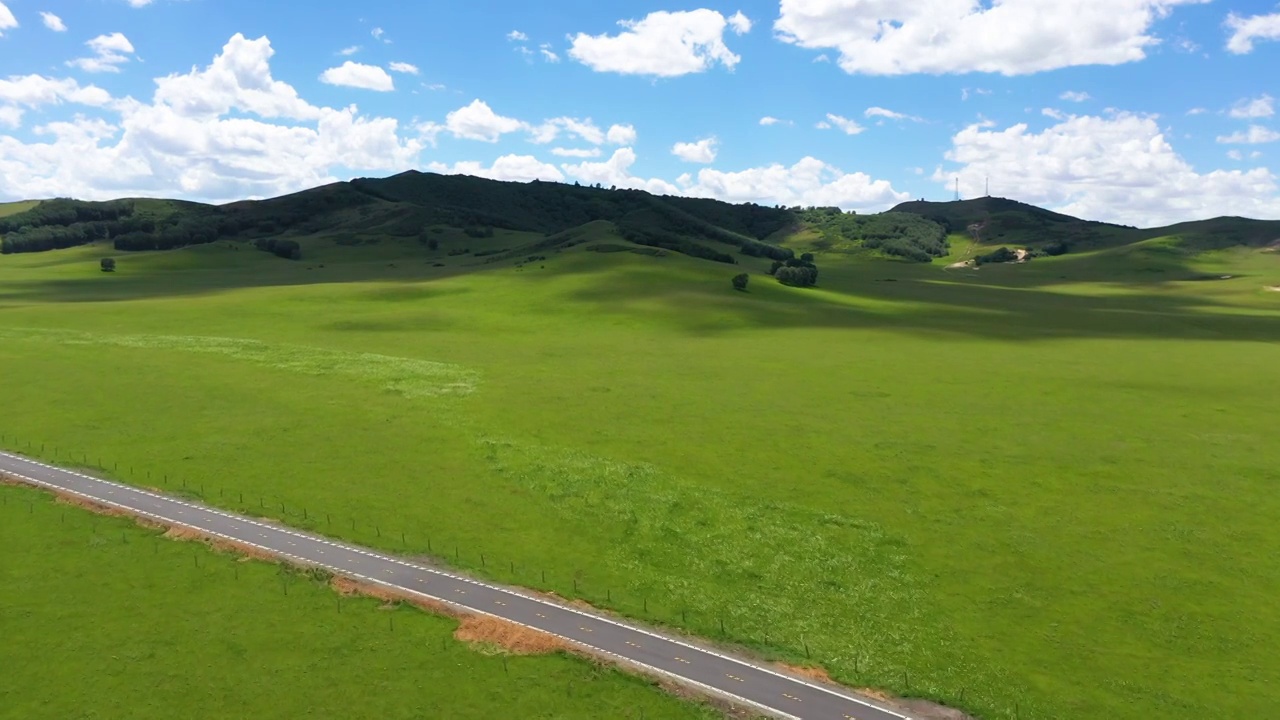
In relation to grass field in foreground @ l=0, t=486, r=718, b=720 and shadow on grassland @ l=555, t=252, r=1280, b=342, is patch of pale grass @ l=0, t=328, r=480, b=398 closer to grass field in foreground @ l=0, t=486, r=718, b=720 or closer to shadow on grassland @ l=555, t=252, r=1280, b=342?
grass field in foreground @ l=0, t=486, r=718, b=720

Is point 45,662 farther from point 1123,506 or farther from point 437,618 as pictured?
point 1123,506

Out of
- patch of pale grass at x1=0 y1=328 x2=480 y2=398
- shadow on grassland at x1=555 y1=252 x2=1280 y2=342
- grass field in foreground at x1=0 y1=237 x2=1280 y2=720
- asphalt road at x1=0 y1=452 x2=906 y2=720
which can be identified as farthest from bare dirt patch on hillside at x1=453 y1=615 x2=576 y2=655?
shadow on grassland at x1=555 y1=252 x2=1280 y2=342

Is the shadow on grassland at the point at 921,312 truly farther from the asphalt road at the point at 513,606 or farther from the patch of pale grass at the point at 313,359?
the asphalt road at the point at 513,606

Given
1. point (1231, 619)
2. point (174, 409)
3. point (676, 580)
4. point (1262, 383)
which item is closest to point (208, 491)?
point (174, 409)

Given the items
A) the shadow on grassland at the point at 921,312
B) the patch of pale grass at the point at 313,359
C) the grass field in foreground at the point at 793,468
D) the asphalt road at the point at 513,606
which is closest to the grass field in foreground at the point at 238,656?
the asphalt road at the point at 513,606

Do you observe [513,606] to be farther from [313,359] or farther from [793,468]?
[313,359]
